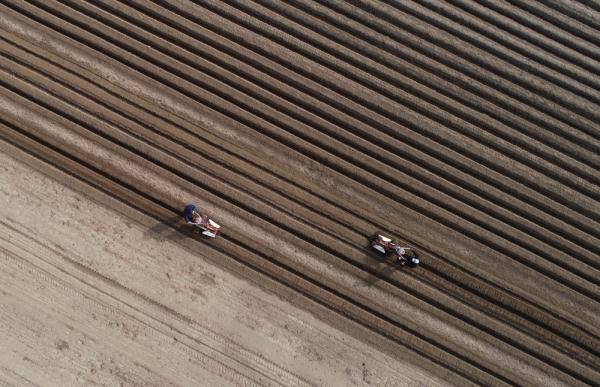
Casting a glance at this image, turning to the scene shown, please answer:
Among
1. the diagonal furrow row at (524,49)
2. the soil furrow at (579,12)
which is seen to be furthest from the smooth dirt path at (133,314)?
the soil furrow at (579,12)

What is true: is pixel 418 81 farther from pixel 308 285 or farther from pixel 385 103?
pixel 308 285

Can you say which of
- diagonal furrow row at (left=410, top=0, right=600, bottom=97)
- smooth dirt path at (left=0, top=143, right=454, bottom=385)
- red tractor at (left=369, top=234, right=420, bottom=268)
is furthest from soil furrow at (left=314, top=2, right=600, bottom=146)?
smooth dirt path at (left=0, top=143, right=454, bottom=385)

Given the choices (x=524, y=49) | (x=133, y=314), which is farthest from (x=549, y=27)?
Result: (x=133, y=314)

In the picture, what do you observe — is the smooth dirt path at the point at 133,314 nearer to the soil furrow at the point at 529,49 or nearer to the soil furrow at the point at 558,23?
the soil furrow at the point at 529,49

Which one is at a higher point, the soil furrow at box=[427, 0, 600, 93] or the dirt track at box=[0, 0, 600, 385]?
the soil furrow at box=[427, 0, 600, 93]

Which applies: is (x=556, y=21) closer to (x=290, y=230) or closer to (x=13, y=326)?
(x=290, y=230)

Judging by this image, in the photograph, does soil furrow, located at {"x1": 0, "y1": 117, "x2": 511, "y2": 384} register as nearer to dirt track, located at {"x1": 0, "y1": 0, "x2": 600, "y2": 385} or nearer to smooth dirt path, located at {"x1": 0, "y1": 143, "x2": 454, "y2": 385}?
dirt track, located at {"x1": 0, "y1": 0, "x2": 600, "y2": 385}

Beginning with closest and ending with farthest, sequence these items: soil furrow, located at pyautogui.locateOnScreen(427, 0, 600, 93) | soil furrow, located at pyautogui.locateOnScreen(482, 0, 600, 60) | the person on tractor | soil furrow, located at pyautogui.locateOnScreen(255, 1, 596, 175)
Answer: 1. the person on tractor
2. soil furrow, located at pyautogui.locateOnScreen(255, 1, 596, 175)
3. soil furrow, located at pyautogui.locateOnScreen(427, 0, 600, 93)
4. soil furrow, located at pyautogui.locateOnScreen(482, 0, 600, 60)

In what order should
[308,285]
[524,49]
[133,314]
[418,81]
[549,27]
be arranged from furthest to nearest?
[549,27], [524,49], [418,81], [308,285], [133,314]

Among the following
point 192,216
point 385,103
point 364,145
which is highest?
point 385,103
